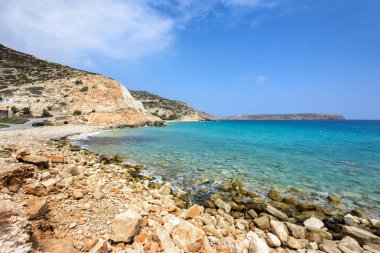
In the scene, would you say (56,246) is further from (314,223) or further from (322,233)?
(314,223)

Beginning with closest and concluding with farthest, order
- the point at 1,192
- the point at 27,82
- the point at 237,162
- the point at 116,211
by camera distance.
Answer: the point at 1,192 < the point at 116,211 < the point at 237,162 < the point at 27,82

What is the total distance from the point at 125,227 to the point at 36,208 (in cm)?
219

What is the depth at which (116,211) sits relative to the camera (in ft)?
20.9

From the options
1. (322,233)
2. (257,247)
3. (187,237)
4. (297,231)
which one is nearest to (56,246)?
(187,237)

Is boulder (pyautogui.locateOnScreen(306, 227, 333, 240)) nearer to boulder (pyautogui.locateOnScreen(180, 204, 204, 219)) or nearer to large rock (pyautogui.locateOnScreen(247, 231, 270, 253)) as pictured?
large rock (pyautogui.locateOnScreen(247, 231, 270, 253))

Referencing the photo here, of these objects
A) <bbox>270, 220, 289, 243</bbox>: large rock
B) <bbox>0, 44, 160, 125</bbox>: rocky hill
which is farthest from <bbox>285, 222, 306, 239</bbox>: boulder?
<bbox>0, 44, 160, 125</bbox>: rocky hill

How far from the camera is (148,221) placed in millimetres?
6027

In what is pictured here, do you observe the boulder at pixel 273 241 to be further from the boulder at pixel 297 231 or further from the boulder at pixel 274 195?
the boulder at pixel 274 195

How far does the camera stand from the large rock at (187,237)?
4898 millimetres

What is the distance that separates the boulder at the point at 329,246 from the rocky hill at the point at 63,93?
1776 inches

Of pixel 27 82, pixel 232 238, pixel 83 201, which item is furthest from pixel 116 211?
pixel 27 82

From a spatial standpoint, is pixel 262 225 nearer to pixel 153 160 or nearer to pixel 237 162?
pixel 237 162

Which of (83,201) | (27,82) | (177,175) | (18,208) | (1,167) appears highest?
(27,82)

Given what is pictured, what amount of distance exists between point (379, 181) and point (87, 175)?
1494 centimetres
